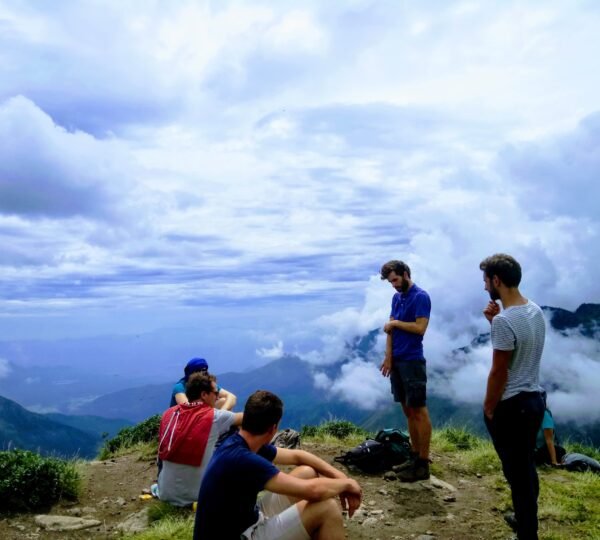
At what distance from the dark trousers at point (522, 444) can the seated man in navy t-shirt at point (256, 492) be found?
1550 millimetres

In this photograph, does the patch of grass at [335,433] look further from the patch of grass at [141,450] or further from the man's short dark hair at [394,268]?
the man's short dark hair at [394,268]

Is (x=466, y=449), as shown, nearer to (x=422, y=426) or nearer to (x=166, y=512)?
(x=422, y=426)

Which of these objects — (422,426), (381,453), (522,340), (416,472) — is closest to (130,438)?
(381,453)

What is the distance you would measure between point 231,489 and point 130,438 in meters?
8.96

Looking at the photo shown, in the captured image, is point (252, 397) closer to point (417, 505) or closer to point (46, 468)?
point (417, 505)

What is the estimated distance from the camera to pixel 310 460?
504cm

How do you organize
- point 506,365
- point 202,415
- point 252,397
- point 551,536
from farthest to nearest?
point 202,415
point 551,536
point 506,365
point 252,397

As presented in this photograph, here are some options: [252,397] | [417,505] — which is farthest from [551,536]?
[252,397]

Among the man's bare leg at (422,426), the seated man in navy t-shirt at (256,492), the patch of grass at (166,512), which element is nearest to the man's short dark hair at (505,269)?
the seated man in navy t-shirt at (256,492)

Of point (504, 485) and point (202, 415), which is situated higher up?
point (202, 415)

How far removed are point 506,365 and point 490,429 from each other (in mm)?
727

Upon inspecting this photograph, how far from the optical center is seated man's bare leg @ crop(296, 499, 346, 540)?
14.6ft

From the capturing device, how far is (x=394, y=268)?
7.64 metres

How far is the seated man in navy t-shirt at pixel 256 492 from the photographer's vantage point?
416cm
